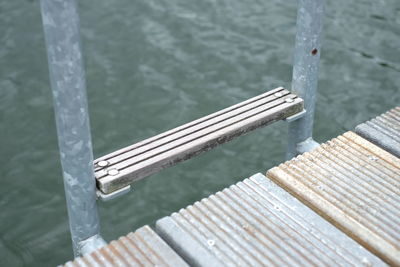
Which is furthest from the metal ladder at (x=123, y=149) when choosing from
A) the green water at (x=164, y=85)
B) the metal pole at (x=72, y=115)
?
the green water at (x=164, y=85)

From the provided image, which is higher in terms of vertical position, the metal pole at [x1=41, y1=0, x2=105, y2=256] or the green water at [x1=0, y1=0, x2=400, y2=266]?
the metal pole at [x1=41, y1=0, x2=105, y2=256]

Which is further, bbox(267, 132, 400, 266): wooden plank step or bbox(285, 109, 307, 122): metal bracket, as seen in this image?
bbox(285, 109, 307, 122): metal bracket

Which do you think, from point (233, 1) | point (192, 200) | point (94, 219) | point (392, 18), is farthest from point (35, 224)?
point (392, 18)

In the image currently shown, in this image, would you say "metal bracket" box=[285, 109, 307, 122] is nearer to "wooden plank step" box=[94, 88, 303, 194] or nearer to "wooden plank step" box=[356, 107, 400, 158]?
"wooden plank step" box=[94, 88, 303, 194]

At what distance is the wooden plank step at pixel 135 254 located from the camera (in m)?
2.80

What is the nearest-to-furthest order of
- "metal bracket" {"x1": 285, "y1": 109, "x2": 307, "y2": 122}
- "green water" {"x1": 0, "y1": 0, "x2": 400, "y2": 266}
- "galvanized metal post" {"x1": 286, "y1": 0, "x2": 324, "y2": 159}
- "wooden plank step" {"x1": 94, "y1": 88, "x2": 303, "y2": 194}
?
"wooden plank step" {"x1": 94, "y1": 88, "x2": 303, "y2": 194} → "galvanized metal post" {"x1": 286, "y1": 0, "x2": 324, "y2": 159} → "metal bracket" {"x1": 285, "y1": 109, "x2": 307, "y2": 122} → "green water" {"x1": 0, "y1": 0, "x2": 400, "y2": 266}

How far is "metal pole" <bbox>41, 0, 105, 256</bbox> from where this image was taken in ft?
8.62

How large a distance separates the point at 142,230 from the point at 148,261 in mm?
209

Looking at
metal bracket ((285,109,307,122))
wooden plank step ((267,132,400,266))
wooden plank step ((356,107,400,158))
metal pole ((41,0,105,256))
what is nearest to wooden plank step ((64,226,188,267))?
metal pole ((41,0,105,256))

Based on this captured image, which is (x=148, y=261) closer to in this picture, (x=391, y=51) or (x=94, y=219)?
(x=94, y=219)

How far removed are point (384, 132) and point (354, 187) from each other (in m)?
0.63

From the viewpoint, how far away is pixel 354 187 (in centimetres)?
328

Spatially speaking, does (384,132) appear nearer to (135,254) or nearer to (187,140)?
(187,140)

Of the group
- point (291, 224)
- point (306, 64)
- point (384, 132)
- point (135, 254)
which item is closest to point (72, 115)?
point (135, 254)
